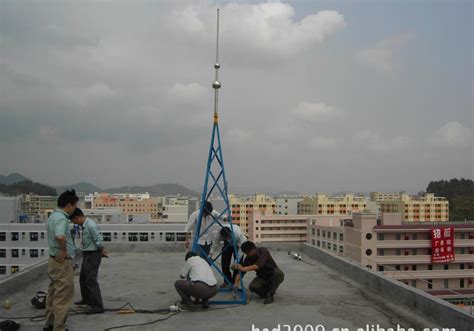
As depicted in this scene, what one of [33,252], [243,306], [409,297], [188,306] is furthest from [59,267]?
[33,252]

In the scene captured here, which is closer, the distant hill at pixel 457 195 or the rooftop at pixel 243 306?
the rooftop at pixel 243 306

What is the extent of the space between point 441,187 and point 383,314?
12290 centimetres

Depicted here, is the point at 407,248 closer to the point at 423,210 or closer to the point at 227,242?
the point at 423,210

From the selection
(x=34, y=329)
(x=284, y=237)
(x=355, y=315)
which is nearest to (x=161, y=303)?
(x=34, y=329)

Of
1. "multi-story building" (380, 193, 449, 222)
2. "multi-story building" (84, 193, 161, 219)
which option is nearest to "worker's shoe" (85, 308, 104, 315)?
"multi-story building" (380, 193, 449, 222)

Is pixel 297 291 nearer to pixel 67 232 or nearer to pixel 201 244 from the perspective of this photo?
pixel 201 244

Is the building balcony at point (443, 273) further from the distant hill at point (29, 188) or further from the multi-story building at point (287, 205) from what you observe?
the distant hill at point (29, 188)

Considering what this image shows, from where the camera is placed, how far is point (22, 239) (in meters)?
44.5

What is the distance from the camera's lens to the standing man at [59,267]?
4.41 meters

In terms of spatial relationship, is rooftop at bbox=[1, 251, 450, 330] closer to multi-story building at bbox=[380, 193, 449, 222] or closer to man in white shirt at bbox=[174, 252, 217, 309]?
man in white shirt at bbox=[174, 252, 217, 309]

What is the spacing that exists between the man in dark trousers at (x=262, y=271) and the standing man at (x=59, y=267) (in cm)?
242

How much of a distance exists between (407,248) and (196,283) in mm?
47264

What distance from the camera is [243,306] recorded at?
5852 mm

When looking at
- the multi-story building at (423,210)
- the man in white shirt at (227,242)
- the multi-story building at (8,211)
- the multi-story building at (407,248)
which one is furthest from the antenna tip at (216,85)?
the multi-story building at (423,210)
